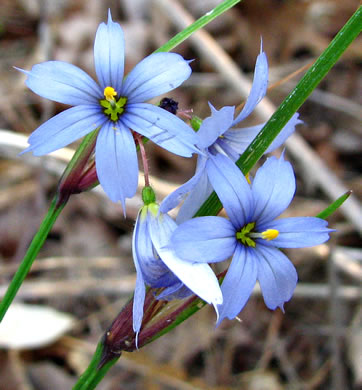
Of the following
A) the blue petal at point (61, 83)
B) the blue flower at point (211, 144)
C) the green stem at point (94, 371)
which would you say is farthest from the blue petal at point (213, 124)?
the green stem at point (94, 371)

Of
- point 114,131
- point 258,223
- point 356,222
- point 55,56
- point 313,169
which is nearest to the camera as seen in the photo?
point 114,131

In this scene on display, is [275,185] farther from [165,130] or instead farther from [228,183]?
[165,130]

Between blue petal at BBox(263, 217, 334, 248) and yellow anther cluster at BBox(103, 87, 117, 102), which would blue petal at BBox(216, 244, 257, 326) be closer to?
blue petal at BBox(263, 217, 334, 248)

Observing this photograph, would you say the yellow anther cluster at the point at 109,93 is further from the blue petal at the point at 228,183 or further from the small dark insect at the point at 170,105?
the blue petal at the point at 228,183

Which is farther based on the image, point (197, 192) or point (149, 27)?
point (149, 27)

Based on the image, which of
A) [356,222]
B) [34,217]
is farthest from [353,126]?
[34,217]

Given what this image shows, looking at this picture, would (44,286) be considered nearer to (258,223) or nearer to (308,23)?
(258,223)

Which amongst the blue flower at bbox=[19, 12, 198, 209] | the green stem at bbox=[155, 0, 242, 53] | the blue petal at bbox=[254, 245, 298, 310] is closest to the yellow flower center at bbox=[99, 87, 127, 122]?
the blue flower at bbox=[19, 12, 198, 209]
